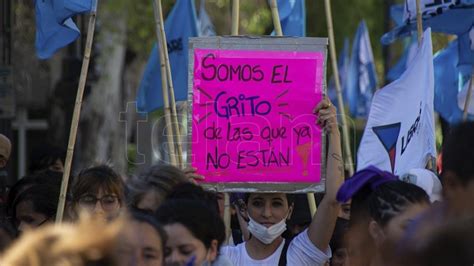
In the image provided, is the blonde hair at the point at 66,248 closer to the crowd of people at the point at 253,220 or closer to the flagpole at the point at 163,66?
the crowd of people at the point at 253,220

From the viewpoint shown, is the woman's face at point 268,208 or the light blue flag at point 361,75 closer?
the woman's face at point 268,208

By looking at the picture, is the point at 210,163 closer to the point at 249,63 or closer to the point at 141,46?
the point at 249,63

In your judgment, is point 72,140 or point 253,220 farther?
point 72,140

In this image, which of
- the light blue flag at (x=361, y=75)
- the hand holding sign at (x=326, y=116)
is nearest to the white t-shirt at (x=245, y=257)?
the hand holding sign at (x=326, y=116)

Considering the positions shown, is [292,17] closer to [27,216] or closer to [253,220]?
[27,216]

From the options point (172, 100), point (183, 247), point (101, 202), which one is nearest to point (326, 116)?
point (101, 202)

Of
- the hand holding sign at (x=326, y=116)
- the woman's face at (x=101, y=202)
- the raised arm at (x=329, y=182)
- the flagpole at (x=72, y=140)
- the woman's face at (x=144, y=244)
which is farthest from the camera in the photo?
the woman's face at (x=101, y=202)

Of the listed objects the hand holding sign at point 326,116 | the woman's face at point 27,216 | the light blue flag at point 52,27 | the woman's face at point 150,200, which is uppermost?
the light blue flag at point 52,27

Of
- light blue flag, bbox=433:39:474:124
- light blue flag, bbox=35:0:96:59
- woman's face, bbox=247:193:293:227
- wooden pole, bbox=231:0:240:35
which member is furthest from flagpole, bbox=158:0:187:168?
light blue flag, bbox=433:39:474:124

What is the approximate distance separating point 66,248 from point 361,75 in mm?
13034

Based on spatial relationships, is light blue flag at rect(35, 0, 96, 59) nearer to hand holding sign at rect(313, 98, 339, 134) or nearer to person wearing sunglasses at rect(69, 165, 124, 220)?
person wearing sunglasses at rect(69, 165, 124, 220)

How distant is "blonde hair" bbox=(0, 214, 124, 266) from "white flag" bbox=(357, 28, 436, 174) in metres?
3.52

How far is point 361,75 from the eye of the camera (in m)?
16.2

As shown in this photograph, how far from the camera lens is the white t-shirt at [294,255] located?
602 cm
